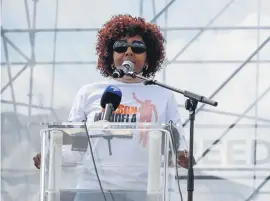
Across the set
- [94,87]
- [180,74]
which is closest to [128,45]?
[94,87]

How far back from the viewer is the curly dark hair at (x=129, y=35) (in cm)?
200

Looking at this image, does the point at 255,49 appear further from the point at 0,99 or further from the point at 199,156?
the point at 0,99

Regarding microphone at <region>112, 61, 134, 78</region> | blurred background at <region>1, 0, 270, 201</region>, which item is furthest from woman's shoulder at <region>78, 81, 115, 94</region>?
blurred background at <region>1, 0, 270, 201</region>

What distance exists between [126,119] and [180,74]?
1.95 metres

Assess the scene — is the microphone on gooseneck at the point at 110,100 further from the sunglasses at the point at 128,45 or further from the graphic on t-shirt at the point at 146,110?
the sunglasses at the point at 128,45

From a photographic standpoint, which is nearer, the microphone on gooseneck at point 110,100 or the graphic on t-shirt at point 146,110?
the microphone on gooseneck at point 110,100

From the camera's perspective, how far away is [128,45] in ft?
6.35

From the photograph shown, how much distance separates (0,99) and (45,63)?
0.91 ft

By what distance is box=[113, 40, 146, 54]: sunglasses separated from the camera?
1.94m

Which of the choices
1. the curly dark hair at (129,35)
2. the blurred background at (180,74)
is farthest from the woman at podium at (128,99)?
the blurred background at (180,74)

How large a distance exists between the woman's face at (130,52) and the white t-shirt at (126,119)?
49mm

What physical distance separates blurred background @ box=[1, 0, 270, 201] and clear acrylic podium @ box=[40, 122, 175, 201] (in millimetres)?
1889

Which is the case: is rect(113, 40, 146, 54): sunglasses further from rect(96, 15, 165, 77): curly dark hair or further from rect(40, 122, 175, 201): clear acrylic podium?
rect(40, 122, 175, 201): clear acrylic podium

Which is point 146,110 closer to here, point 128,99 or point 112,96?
point 128,99
